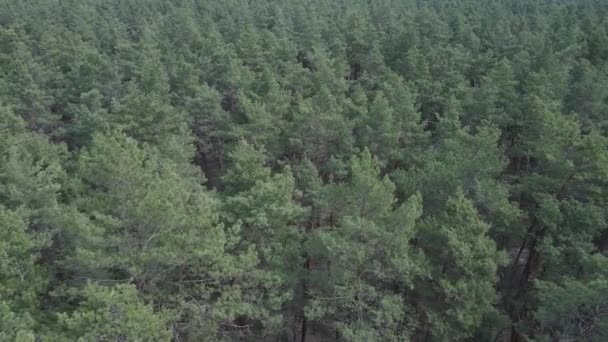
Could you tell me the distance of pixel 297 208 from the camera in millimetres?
19906

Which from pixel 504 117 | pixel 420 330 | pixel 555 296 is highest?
pixel 504 117

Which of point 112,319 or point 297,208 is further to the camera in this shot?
point 297,208

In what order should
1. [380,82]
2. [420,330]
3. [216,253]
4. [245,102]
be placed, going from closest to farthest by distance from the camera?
[216,253] < [420,330] < [245,102] < [380,82]

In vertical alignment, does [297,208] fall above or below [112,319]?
above

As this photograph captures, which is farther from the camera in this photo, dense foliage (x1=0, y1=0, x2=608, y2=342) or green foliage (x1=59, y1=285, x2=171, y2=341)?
dense foliage (x1=0, y1=0, x2=608, y2=342)

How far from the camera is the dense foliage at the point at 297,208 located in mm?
17328

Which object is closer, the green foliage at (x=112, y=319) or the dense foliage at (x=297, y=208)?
the green foliage at (x=112, y=319)

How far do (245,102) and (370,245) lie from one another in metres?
11.6

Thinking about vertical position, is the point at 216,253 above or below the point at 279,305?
above

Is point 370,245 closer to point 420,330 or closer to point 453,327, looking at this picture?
point 453,327

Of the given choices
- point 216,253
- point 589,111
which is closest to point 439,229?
point 216,253

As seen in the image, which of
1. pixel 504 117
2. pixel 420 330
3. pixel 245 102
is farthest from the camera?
pixel 504 117

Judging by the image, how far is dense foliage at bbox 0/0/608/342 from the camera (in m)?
17.3

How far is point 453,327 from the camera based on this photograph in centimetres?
1978
